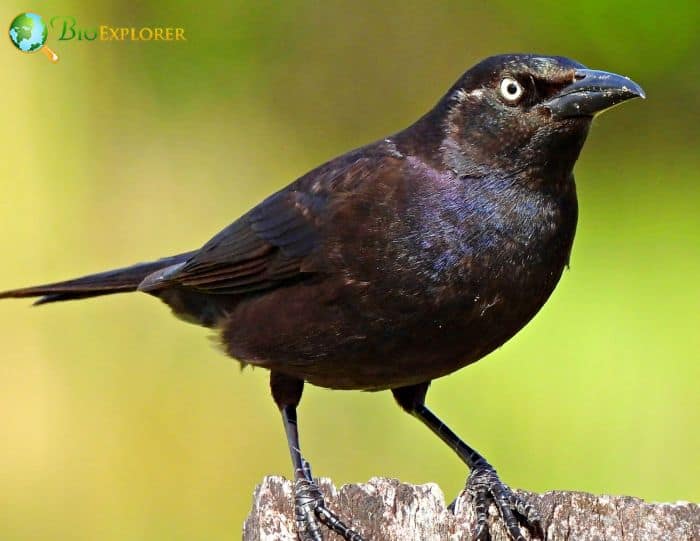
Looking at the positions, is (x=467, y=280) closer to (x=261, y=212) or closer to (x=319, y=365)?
(x=319, y=365)

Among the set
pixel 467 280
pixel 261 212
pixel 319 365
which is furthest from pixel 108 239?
pixel 467 280

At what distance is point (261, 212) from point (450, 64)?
8.76 ft

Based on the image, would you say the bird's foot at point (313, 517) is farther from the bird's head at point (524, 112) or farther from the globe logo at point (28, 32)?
the globe logo at point (28, 32)

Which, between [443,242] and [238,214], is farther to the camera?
[238,214]

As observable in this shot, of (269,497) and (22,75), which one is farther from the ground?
Answer: (22,75)

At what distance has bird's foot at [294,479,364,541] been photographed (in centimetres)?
397

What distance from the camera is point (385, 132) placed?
7.31m

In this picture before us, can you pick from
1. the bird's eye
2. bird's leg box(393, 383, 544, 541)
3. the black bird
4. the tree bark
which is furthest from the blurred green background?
the bird's eye

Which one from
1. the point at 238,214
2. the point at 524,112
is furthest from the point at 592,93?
the point at 238,214

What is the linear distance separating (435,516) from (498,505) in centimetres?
50

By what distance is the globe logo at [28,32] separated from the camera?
6789 millimetres

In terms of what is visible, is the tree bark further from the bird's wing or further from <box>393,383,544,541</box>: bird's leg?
the bird's wing

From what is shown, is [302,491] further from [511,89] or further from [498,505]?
[511,89]

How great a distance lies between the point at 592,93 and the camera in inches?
162
